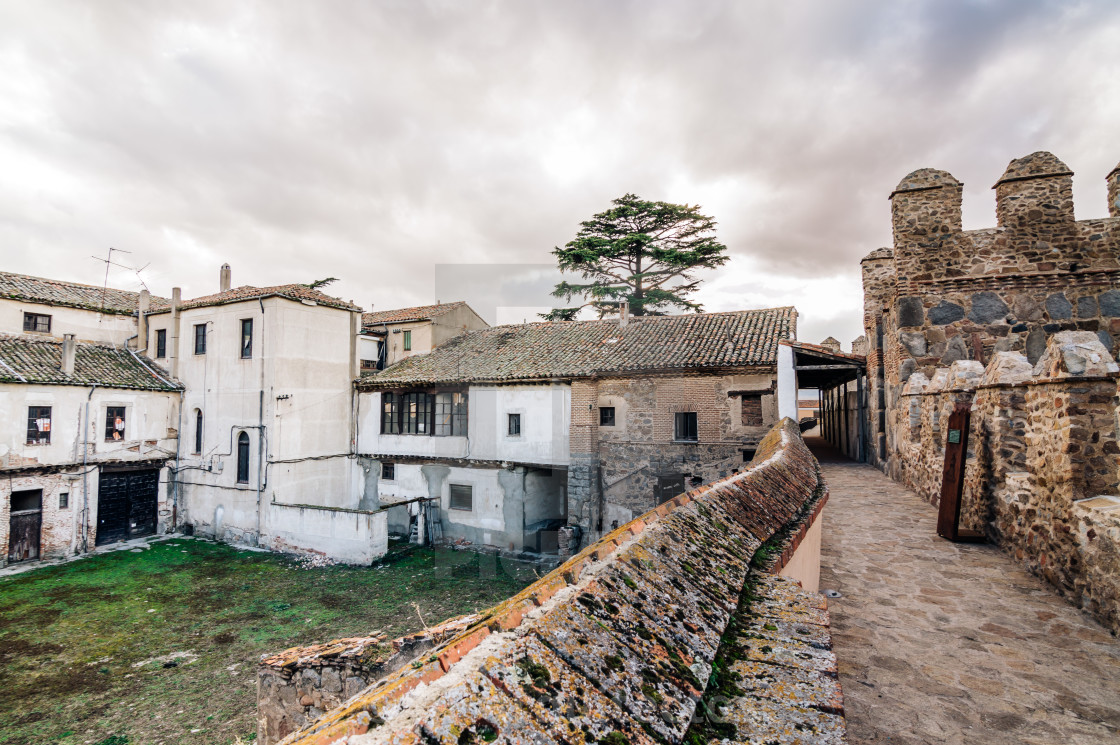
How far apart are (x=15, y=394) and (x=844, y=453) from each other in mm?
27513

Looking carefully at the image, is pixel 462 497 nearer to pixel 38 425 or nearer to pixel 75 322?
pixel 38 425

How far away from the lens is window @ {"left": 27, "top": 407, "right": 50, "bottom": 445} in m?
17.9

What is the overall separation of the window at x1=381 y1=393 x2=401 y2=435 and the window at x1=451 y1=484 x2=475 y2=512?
3488 millimetres


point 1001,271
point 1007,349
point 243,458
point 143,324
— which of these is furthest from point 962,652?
point 143,324

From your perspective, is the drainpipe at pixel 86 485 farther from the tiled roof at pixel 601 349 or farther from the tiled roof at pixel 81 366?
the tiled roof at pixel 601 349

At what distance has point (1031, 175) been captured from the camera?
9672mm

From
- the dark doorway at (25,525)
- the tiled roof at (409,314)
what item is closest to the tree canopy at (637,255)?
the tiled roof at (409,314)

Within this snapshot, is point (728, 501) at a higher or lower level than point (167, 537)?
higher

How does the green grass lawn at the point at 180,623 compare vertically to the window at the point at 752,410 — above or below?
below

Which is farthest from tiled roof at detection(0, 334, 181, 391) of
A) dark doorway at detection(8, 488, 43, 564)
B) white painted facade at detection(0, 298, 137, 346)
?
dark doorway at detection(8, 488, 43, 564)

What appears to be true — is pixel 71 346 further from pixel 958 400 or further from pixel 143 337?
pixel 958 400

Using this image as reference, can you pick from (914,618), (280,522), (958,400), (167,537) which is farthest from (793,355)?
(167,537)

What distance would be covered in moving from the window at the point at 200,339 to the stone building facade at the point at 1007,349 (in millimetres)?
24337

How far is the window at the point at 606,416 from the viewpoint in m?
17.7
